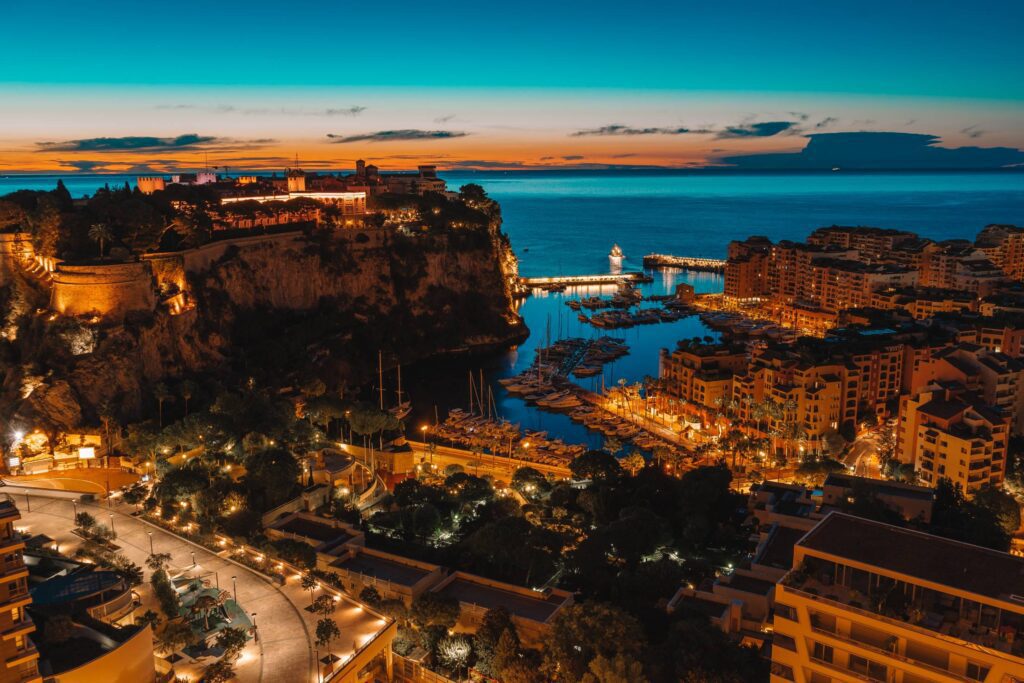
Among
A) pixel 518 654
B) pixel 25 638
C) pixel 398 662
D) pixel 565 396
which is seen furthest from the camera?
pixel 565 396

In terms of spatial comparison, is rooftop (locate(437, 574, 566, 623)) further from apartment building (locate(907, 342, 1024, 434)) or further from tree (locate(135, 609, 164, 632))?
apartment building (locate(907, 342, 1024, 434))

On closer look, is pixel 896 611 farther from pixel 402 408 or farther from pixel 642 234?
pixel 642 234

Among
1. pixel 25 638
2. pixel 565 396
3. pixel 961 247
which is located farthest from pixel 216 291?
pixel 961 247

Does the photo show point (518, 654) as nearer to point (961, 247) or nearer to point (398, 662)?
point (398, 662)

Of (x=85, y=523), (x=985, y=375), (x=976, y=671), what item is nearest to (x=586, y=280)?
(x=985, y=375)

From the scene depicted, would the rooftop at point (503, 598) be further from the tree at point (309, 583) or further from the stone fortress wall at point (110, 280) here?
the stone fortress wall at point (110, 280)

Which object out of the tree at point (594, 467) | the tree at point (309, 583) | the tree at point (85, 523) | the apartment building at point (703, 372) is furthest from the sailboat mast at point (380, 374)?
the tree at point (309, 583)
